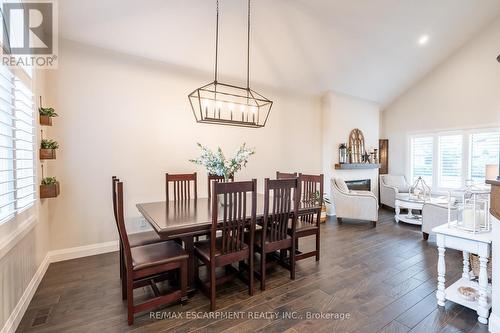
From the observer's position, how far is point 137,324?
1.95 m

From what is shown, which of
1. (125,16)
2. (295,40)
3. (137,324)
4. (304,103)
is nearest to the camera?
(137,324)

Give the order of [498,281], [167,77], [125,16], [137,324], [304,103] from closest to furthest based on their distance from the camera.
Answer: [498,281] < [137,324] < [125,16] < [167,77] < [304,103]

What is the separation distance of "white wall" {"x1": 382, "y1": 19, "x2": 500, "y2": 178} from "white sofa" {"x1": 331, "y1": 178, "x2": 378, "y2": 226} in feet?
9.49

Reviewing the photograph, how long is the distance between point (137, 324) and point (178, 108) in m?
2.96

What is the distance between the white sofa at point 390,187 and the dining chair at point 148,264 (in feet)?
18.8

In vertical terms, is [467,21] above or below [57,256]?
above

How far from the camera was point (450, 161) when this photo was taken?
19.2 ft

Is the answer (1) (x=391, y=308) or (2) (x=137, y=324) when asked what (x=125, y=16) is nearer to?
(2) (x=137, y=324)

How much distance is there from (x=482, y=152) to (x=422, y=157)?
1.24 m

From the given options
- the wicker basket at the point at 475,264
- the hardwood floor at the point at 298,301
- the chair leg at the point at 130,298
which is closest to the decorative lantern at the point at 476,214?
the wicker basket at the point at 475,264

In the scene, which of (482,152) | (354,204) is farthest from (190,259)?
(482,152)

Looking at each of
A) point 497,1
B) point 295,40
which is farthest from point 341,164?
point 497,1

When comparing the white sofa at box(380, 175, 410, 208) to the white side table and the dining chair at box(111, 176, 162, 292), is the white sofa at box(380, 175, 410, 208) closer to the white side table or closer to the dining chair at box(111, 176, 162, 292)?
the white side table

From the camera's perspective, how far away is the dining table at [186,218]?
2.03 metres
